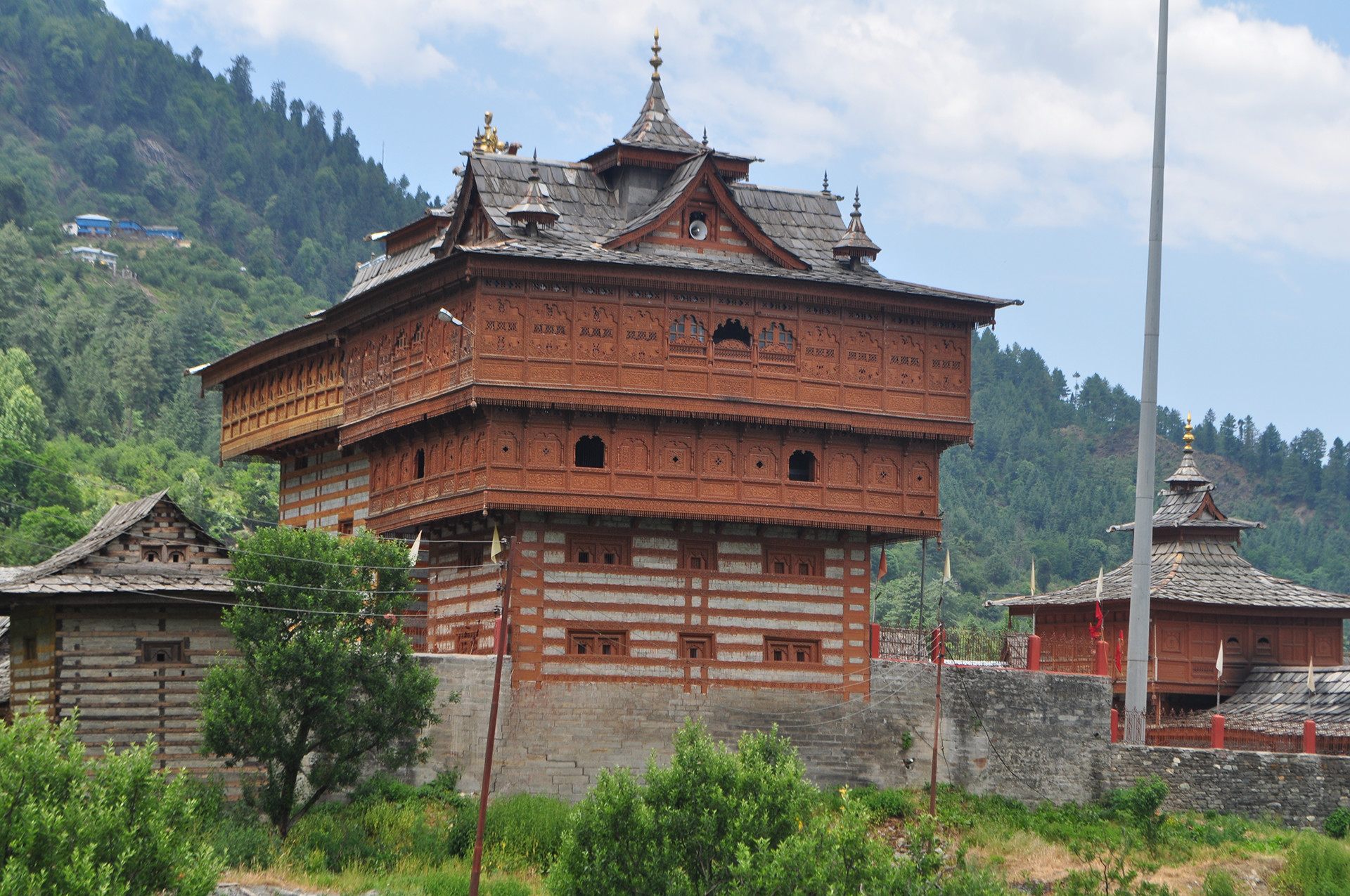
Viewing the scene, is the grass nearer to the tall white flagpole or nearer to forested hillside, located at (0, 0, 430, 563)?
the tall white flagpole

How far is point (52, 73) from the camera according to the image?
189 metres

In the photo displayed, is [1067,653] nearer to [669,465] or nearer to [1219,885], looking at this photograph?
[1219,885]

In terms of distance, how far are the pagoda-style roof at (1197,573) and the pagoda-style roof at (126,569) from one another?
22426mm

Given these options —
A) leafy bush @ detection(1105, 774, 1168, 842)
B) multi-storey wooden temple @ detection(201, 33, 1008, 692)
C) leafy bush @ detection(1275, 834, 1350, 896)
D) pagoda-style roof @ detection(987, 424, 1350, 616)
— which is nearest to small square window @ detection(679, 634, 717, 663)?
→ multi-storey wooden temple @ detection(201, 33, 1008, 692)

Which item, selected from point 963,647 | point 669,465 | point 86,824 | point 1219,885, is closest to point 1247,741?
point 963,647

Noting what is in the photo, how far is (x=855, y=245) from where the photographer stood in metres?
39.7

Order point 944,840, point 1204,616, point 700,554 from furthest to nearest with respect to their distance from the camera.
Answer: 1. point 1204,616
2. point 700,554
3. point 944,840

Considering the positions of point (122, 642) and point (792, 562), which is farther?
point (792, 562)

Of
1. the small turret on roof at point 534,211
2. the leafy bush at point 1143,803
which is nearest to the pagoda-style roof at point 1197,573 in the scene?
the leafy bush at point 1143,803

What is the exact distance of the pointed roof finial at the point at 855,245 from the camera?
130 feet

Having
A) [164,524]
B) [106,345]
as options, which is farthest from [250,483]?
[164,524]

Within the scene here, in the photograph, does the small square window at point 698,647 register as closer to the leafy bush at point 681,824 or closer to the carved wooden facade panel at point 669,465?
the carved wooden facade panel at point 669,465

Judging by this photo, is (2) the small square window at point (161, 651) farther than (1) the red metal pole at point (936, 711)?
No

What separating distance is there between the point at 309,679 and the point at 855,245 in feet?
49.0
